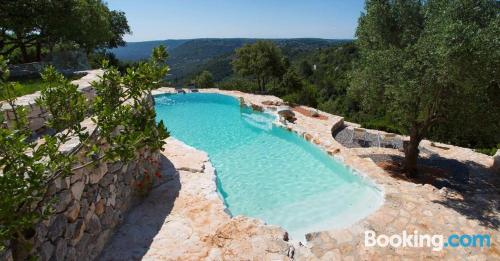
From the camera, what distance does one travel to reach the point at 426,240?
7.36 metres

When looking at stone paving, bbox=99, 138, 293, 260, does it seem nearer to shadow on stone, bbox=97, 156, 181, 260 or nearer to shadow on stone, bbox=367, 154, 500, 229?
shadow on stone, bbox=97, 156, 181, 260

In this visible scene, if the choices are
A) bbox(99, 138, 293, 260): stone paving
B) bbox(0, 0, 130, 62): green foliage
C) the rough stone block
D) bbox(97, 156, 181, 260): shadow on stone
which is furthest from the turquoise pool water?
bbox(0, 0, 130, 62): green foliage

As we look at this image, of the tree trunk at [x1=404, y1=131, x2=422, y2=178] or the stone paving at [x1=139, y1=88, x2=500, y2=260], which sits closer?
the stone paving at [x1=139, y1=88, x2=500, y2=260]

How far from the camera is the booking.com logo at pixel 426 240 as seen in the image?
723cm

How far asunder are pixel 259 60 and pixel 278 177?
1711 cm

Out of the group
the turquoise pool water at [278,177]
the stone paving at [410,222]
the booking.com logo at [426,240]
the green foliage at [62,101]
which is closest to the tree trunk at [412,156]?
the stone paving at [410,222]

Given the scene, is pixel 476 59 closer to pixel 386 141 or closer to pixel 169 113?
pixel 386 141

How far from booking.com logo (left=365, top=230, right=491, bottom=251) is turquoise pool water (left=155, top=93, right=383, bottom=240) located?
1372mm

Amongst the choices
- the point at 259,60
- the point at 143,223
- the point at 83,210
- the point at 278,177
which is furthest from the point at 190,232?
the point at 259,60

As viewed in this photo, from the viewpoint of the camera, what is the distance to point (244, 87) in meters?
32.5

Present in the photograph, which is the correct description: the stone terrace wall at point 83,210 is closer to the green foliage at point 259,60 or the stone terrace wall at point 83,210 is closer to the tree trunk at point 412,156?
the tree trunk at point 412,156

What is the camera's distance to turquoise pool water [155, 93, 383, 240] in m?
9.36

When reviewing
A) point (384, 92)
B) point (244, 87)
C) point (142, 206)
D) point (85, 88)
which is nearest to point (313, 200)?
point (384, 92)

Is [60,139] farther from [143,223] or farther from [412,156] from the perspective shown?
[412,156]
